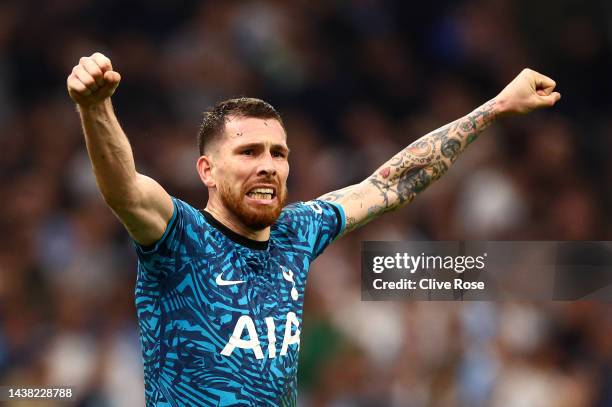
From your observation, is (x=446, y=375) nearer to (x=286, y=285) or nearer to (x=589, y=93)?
(x=589, y=93)

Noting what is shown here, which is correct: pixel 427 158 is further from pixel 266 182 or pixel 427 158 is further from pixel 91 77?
pixel 91 77

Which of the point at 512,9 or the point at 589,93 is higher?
the point at 512,9

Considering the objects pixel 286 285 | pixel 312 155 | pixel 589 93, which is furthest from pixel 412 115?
pixel 286 285

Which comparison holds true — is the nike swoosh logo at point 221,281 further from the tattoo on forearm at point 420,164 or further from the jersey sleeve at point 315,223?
the tattoo on forearm at point 420,164

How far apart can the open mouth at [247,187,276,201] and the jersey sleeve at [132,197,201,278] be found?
0.89 ft

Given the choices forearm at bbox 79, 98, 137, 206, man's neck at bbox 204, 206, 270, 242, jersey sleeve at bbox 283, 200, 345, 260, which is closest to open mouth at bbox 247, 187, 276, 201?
man's neck at bbox 204, 206, 270, 242

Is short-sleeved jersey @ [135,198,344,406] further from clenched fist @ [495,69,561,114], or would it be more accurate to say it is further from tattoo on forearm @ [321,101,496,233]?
clenched fist @ [495,69,561,114]

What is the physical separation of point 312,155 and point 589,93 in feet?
6.75

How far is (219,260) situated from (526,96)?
1.48 meters

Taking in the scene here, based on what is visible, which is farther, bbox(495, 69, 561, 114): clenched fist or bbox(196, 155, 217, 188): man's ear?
bbox(495, 69, 561, 114): clenched fist

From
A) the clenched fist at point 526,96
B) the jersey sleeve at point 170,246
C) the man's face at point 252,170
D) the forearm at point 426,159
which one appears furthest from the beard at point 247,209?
the clenched fist at point 526,96

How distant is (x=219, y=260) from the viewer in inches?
116

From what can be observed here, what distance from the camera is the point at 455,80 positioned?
702 cm

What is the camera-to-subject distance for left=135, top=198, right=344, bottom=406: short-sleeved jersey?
2.86 metres
